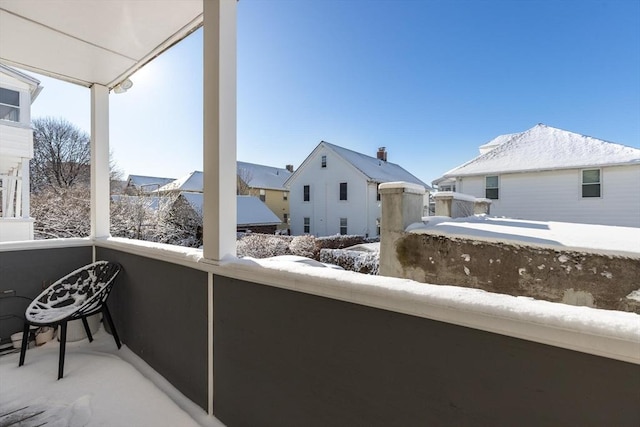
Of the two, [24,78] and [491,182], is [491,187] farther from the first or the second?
[24,78]

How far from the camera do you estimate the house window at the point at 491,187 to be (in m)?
10.1

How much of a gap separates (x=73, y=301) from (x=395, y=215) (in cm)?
394

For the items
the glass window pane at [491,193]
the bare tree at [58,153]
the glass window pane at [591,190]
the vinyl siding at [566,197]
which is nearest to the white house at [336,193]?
the vinyl siding at [566,197]

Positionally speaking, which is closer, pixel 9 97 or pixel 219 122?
pixel 219 122

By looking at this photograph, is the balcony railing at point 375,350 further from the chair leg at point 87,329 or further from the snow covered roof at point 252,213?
the snow covered roof at point 252,213

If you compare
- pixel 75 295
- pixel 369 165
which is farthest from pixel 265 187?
pixel 75 295

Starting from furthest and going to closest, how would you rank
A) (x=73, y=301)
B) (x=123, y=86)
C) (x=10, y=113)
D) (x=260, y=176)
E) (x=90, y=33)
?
(x=260, y=176) < (x=10, y=113) < (x=123, y=86) < (x=73, y=301) < (x=90, y=33)

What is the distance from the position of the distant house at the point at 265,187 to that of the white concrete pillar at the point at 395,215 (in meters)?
16.5

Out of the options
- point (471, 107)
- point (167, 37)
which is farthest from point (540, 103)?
point (167, 37)

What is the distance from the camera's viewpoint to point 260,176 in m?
22.5

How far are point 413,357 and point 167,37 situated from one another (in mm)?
2799

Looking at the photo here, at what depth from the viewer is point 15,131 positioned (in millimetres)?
6684

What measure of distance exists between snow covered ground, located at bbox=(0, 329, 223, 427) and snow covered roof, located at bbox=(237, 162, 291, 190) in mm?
18929

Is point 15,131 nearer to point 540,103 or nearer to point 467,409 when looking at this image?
point 467,409
